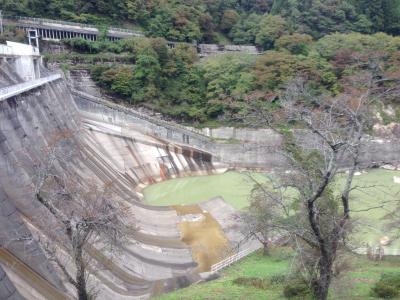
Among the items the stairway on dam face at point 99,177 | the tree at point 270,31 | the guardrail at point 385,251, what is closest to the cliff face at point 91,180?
the stairway on dam face at point 99,177

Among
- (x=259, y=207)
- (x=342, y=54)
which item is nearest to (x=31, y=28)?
(x=342, y=54)

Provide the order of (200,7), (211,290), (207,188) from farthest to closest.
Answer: (200,7) → (207,188) → (211,290)

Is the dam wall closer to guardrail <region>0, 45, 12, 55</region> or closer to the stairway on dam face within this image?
the stairway on dam face

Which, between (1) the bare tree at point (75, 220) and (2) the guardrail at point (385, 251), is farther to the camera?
(2) the guardrail at point (385, 251)

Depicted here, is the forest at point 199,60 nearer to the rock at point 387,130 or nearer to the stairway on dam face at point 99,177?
the rock at point 387,130

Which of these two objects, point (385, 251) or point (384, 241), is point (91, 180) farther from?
point (384, 241)

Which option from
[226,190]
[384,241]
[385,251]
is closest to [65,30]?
[226,190]

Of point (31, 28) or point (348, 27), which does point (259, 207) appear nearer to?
point (31, 28)
